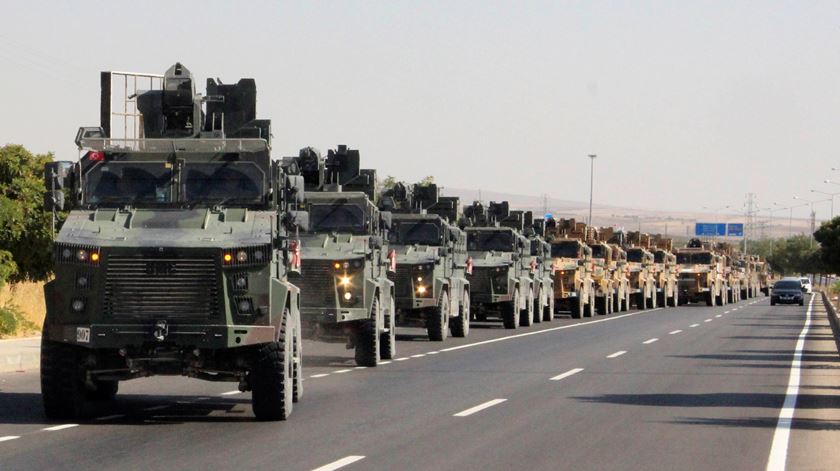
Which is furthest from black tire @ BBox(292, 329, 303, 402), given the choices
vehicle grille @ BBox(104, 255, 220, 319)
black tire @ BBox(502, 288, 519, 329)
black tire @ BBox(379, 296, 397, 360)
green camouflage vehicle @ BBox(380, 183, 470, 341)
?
black tire @ BBox(502, 288, 519, 329)

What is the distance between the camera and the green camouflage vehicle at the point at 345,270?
22.6 m

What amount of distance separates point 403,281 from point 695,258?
148 ft

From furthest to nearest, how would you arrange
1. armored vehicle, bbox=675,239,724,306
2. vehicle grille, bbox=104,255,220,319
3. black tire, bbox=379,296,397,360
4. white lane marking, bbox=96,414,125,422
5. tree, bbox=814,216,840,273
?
armored vehicle, bbox=675,239,724,306 < tree, bbox=814,216,840,273 < black tire, bbox=379,296,397,360 < white lane marking, bbox=96,414,125,422 < vehicle grille, bbox=104,255,220,319

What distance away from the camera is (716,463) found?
1247 cm

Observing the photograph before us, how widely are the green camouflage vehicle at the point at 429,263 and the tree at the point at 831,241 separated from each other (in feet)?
123

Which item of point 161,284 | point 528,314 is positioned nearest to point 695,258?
point 528,314

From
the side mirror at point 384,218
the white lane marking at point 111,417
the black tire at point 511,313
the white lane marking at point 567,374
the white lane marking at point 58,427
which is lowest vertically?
the white lane marking at point 567,374

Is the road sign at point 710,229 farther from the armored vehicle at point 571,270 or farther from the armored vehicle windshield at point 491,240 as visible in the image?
the armored vehicle windshield at point 491,240

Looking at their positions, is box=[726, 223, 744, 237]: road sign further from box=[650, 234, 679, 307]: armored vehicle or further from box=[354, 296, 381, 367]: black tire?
box=[354, 296, 381, 367]: black tire

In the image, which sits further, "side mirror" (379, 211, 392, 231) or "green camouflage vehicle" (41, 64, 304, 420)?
"side mirror" (379, 211, 392, 231)

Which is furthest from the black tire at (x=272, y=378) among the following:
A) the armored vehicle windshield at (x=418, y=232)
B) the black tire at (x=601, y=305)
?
the black tire at (x=601, y=305)

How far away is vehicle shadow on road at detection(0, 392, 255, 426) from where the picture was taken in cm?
1511

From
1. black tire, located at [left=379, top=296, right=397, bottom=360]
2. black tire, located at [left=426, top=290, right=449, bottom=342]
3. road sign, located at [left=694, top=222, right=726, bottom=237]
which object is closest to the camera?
black tire, located at [left=379, top=296, right=397, bottom=360]

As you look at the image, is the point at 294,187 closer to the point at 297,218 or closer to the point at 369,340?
the point at 297,218
